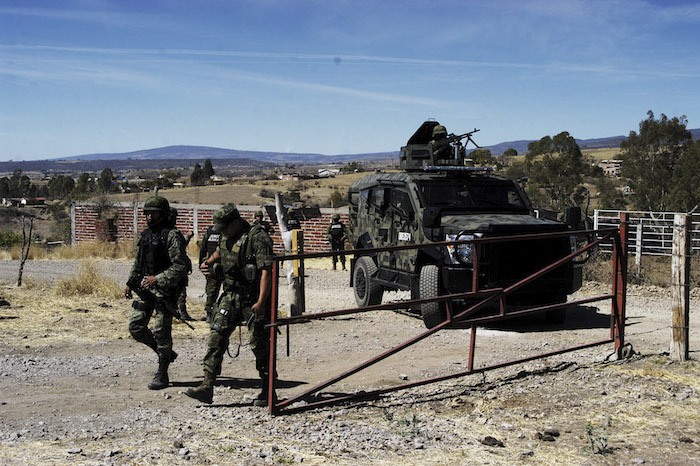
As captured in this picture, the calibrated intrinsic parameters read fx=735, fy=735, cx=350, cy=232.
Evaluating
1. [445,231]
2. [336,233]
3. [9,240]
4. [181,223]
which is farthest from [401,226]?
[9,240]

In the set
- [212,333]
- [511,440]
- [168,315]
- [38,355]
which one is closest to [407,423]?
[511,440]

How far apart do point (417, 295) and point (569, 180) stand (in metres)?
36.3

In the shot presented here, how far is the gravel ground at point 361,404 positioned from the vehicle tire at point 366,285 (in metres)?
1.21

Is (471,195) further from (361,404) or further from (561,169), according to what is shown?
(561,169)

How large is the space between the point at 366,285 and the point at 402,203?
5.01 feet

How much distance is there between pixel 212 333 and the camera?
6047 millimetres

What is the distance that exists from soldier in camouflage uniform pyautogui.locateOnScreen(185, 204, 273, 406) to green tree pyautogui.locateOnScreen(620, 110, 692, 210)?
40.1 meters

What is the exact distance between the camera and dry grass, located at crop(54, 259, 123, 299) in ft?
40.5

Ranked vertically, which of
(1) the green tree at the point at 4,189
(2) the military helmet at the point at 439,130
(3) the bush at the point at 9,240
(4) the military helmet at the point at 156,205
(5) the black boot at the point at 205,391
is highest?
(2) the military helmet at the point at 439,130

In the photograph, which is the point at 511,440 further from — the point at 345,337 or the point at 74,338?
the point at 74,338

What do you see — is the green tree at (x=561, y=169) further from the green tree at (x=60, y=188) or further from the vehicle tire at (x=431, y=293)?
the green tree at (x=60, y=188)

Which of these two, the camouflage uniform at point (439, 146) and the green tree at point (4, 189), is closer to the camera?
the camouflage uniform at point (439, 146)

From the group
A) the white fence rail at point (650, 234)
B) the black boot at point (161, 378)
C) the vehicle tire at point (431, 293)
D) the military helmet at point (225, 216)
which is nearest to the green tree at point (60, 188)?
the white fence rail at point (650, 234)

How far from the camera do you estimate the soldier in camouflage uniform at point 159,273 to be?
22.2ft
